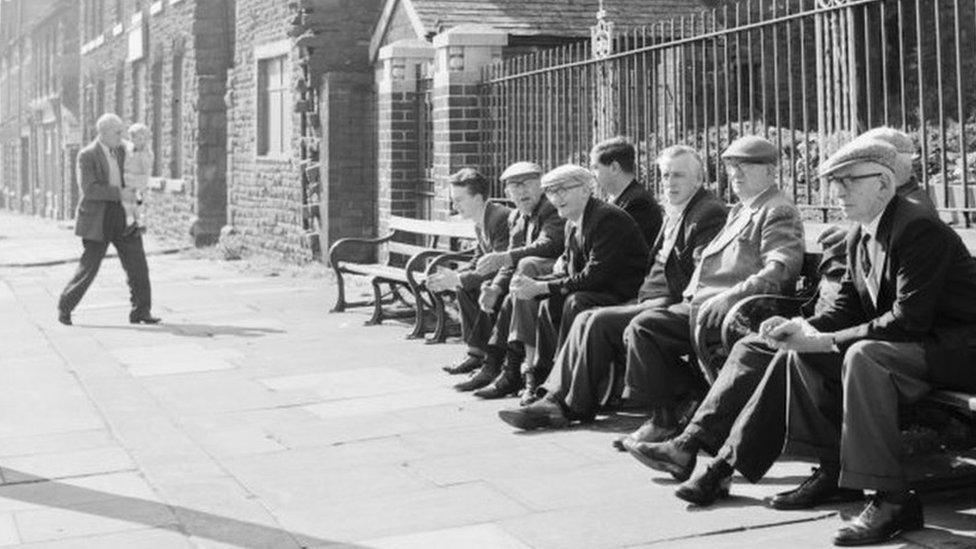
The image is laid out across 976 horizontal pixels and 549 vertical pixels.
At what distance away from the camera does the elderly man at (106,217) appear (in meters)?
12.7

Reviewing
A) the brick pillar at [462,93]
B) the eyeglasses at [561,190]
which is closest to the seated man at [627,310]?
the eyeglasses at [561,190]

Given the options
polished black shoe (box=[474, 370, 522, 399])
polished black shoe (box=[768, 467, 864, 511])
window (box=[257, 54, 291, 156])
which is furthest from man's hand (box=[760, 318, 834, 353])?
window (box=[257, 54, 291, 156])

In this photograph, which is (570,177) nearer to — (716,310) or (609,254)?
(609,254)

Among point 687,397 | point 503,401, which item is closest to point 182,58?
point 503,401

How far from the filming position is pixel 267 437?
7.53 meters

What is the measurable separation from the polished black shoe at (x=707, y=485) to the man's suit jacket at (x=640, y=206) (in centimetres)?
259

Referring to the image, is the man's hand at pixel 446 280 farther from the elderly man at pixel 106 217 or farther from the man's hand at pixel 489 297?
the elderly man at pixel 106 217

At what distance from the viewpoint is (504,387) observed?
844 cm

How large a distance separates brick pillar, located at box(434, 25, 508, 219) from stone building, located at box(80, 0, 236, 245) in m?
10.3

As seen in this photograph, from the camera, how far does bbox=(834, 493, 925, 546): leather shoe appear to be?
501 cm

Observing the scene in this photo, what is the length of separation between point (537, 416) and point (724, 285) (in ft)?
4.06

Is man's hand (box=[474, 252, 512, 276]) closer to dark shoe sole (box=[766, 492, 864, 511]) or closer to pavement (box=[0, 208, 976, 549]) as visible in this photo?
pavement (box=[0, 208, 976, 549])

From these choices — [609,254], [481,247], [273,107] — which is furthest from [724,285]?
[273,107]

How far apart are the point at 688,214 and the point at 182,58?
18850 millimetres
